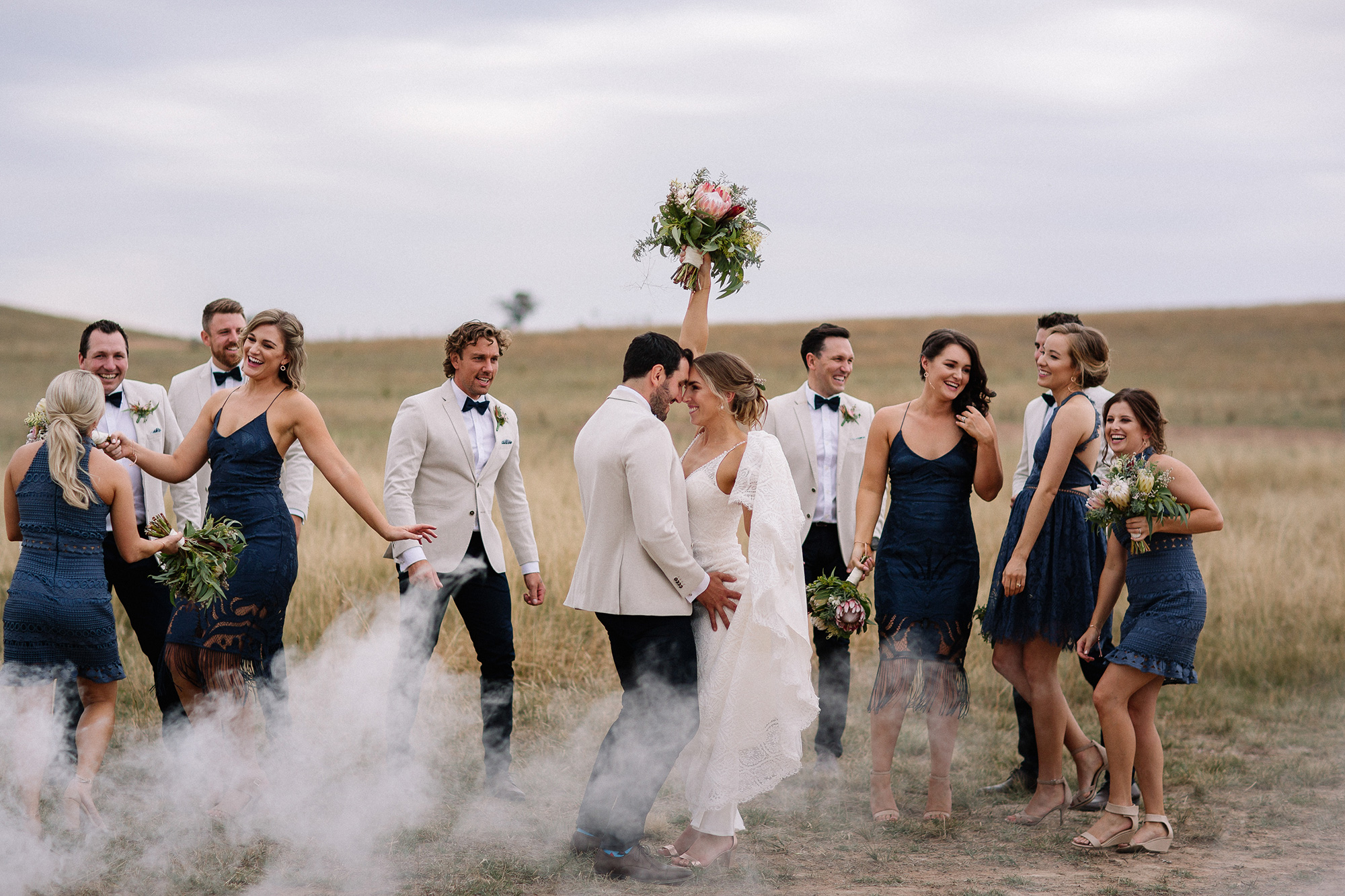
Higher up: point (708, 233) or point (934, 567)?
point (708, 233)

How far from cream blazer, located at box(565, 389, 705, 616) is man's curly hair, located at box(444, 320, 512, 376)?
1.21 metres

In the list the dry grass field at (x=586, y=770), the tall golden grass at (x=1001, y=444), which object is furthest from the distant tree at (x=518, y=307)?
the dry grass field at (x=586, y=770)

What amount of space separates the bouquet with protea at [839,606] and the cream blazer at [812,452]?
0.75m

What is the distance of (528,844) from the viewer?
4.94 meters

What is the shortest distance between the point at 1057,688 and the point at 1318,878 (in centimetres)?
128

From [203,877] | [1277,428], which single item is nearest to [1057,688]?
[203,877]

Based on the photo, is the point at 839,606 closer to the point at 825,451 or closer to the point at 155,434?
the point at 825,451

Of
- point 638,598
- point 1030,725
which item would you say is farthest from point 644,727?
point 1030,725

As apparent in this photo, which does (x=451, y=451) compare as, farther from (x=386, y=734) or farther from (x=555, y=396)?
(x=555, y=396)

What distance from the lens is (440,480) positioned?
550 cm

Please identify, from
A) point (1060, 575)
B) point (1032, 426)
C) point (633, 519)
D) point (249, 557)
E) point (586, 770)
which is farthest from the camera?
point (1032, 426)

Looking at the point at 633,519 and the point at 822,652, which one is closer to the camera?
the point at 633,519

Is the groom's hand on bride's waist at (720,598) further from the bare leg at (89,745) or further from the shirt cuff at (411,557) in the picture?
the bare leg at (89,745)

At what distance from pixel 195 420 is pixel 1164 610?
4.91 metres
